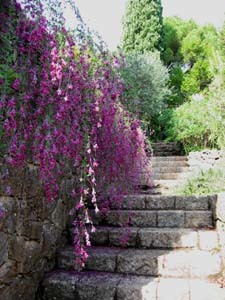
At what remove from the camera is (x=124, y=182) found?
363 centimetres

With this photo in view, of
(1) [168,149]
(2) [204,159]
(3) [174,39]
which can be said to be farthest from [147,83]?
(3) [174,39]

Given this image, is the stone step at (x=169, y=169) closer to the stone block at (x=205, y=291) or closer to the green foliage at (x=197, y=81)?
the stone block at (x=205, y=291)

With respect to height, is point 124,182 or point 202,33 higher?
point 202,33

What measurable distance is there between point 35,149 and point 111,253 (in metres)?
1.28

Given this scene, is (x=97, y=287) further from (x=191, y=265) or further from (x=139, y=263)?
(x=191, y=265)

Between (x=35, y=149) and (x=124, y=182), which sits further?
(x=124, y=182)

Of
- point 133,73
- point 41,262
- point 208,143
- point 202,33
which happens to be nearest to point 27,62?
point 41,262

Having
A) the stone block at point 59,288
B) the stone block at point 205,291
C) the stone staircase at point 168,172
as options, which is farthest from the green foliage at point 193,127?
the stone block at point 59,288

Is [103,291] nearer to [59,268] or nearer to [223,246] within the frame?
[59,268]

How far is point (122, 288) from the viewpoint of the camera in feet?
8.76

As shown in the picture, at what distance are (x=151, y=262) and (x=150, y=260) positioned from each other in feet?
0.06

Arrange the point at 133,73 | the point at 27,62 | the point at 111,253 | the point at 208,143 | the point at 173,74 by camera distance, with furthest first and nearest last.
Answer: the point at 173,74, the point at 133,73, the point at 208,143, the point at 111,253, the point at 27,62

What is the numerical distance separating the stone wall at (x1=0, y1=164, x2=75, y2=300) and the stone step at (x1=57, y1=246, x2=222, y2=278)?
1.10 ft

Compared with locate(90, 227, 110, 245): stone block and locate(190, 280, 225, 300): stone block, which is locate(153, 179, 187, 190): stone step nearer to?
locate(90, 227, 110, 245): stone block
